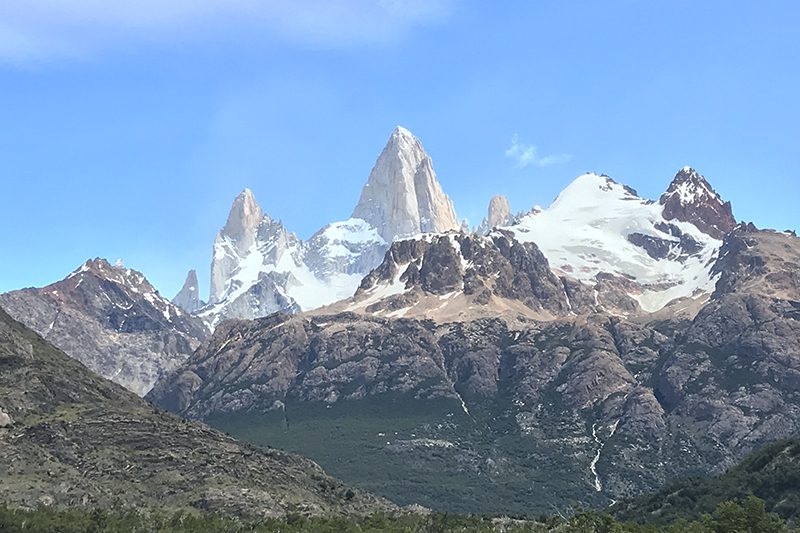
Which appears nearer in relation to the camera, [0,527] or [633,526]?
[0,527]

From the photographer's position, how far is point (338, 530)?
19100 centimetres

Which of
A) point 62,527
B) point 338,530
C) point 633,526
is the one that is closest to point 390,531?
point 338,530

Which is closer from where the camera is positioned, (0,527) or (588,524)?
(0,527)

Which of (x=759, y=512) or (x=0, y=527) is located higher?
(x=759, y=512)

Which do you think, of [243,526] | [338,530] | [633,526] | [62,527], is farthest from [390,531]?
[62,527]

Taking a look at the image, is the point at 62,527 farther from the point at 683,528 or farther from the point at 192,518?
the point at 683,528

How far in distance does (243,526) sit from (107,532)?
2700cm

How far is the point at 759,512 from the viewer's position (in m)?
178

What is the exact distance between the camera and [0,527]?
177 meters

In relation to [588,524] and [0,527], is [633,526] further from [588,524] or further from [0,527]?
[0,527]

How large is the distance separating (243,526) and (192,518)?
982cm

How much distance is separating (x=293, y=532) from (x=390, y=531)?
18.5 m

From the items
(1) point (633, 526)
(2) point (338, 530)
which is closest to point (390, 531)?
(2) point (338, 530)

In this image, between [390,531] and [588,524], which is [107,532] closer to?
[390,531]
